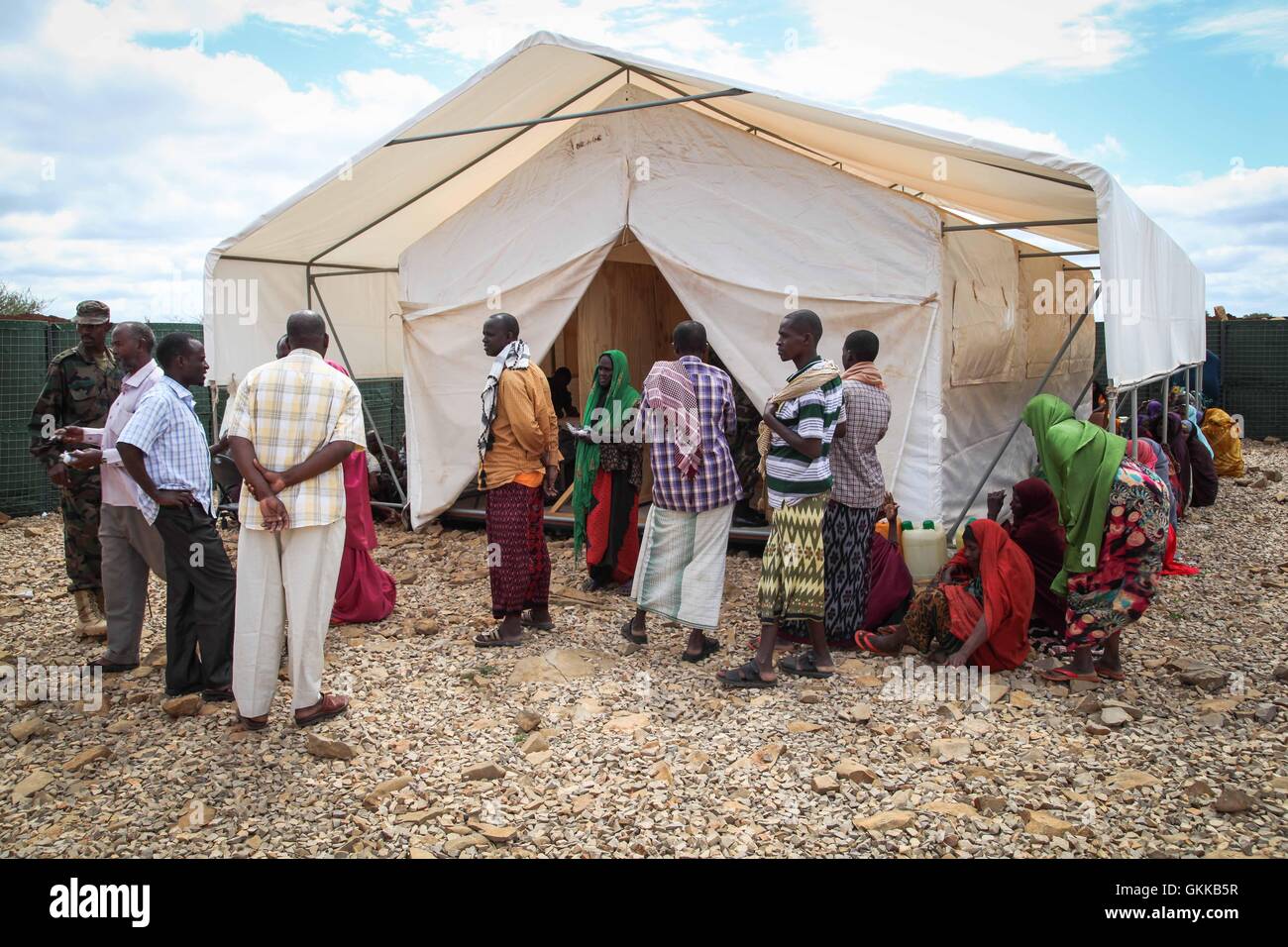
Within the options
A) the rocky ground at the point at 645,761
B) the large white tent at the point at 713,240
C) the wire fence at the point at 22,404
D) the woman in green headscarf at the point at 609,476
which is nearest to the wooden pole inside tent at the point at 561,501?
the large white tent at the point at 713,240

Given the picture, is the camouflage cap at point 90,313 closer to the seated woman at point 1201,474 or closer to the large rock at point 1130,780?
the large rock at point 1130,780

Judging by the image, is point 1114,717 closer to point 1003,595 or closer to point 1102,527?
point 1003,595

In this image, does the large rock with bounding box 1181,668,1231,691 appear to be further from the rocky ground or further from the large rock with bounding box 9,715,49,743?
the large rock with bounding box 9,715,49,743

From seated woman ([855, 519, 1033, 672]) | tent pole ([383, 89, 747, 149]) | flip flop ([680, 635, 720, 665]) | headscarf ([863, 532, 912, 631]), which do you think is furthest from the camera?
tent pole ([383, 89, 747, 149])

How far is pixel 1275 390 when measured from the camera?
15.5 m

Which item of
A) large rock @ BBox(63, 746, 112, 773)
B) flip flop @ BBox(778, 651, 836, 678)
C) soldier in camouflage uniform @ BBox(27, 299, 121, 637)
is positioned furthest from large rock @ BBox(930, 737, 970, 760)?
soldier in camouflage uniform @ BBox(27, 299, 121, 637)

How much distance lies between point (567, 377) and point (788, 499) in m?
4.92

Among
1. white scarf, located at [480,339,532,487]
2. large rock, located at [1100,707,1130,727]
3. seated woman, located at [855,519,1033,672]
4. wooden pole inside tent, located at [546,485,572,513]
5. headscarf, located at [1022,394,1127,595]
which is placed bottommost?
large rock, located at [1100,707,1130,727]

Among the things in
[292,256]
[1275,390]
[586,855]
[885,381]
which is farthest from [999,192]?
[1275,390]

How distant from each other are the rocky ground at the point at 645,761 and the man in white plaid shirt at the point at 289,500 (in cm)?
41

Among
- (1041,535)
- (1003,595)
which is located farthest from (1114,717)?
(1041,535)

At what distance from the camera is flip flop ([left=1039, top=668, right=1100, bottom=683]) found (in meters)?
4.52

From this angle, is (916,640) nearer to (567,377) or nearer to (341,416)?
(341,416)

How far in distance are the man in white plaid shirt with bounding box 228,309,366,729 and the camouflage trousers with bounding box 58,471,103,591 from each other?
194 cm
